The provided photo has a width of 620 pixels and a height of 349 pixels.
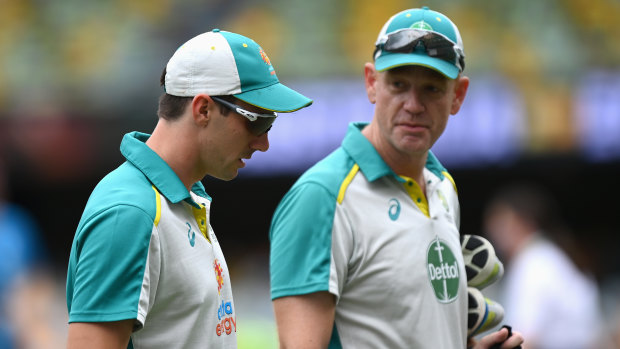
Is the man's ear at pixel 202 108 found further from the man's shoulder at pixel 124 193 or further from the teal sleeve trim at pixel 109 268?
the teal sleeve trim at pixel 109 268

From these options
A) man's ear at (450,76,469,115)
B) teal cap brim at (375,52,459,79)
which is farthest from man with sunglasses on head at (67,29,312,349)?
man's ear at (450,76,469,115)

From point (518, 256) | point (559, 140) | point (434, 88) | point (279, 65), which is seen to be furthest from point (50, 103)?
point (434, 88)

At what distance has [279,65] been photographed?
12164 mm

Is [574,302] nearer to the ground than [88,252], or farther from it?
nearer to the ground

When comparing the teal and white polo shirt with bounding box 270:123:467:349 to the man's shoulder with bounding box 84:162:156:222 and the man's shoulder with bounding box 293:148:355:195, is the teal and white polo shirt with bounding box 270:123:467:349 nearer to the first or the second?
the man's shoulder with bounding box 293:148:355:195

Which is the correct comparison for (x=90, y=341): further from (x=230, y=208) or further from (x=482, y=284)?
(x=230, y=208)

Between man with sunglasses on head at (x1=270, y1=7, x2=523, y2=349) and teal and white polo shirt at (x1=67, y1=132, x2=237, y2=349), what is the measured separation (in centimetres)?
26

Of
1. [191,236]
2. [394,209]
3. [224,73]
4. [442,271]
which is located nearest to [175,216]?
[191,236]

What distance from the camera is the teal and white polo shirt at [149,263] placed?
87.6 inches

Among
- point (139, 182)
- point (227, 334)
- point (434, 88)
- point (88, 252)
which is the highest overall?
point (434, 88)

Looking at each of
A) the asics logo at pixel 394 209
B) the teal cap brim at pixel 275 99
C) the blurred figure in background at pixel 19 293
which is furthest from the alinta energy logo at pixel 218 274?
the blurred figure in background at pixel 19 293

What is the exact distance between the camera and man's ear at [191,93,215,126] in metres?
2.51

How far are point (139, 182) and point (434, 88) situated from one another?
1094 millimetres

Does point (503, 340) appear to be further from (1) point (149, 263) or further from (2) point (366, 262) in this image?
(1) point (149, 263)
